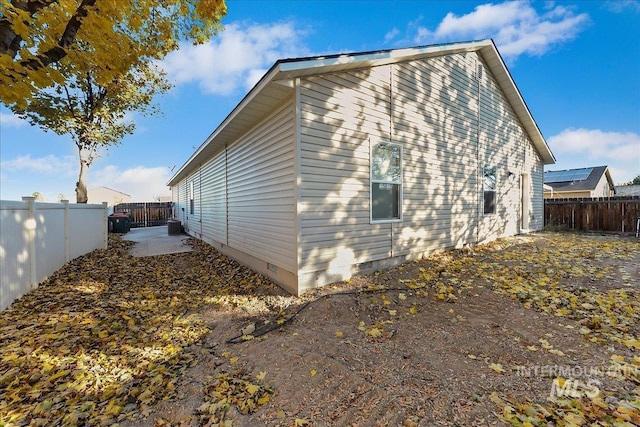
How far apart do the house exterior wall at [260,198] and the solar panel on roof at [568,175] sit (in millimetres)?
31112

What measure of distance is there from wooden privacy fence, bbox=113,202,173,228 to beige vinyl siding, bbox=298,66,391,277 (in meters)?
21.6

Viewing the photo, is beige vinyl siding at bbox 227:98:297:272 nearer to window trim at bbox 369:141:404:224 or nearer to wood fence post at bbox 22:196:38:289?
window trim at bbox 369:141:404:224

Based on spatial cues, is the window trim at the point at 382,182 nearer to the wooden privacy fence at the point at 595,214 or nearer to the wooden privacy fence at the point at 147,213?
the wooden privacy fence at the point at 595,214

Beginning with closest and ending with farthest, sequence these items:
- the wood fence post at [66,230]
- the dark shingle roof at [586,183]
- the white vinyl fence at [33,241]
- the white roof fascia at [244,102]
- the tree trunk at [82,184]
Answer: the white vinyl fence at [33,241]
the white roof fascia at [244,102]
the wood fence post at [66,230]
the tree trunk at [82,184]
the dark shingle roof at [586,183]

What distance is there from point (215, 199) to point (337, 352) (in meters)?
8.34

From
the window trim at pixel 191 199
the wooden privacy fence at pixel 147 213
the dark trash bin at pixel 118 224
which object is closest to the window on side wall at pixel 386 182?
the window trim at pixel 191 199

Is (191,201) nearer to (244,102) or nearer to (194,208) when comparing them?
(194,208)

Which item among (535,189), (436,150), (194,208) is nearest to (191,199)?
(194,208)

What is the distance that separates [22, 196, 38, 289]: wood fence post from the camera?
16.7 ft

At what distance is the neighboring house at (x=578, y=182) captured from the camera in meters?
23.8

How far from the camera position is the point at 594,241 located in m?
9.54

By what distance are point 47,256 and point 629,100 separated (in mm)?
27058

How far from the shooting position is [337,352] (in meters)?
3.14

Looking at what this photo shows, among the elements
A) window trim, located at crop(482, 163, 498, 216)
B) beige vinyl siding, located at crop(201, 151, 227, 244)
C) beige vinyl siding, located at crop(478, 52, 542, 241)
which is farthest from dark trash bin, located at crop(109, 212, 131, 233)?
window trim, located at crop(482, 163, 498, 216)
